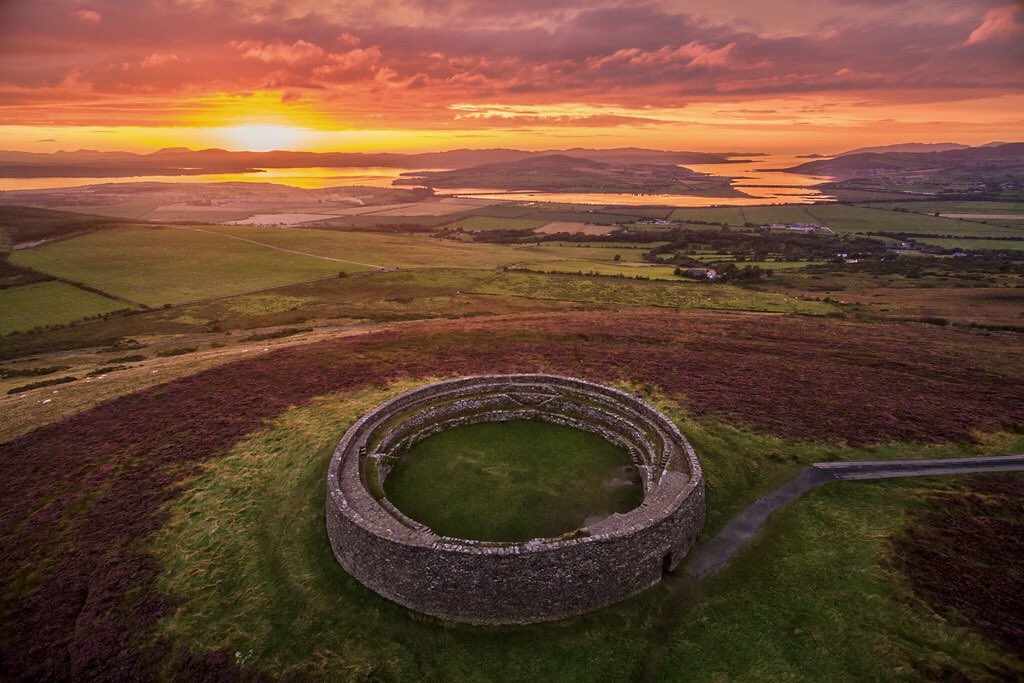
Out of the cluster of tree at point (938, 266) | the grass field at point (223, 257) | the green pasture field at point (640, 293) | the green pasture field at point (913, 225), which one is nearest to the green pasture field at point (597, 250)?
the grass field at point (223, 257)

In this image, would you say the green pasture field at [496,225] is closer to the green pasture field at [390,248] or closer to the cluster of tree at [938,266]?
the green pasture field at [390,248]

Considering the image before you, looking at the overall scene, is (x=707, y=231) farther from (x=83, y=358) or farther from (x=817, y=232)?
(x=83, y=358)

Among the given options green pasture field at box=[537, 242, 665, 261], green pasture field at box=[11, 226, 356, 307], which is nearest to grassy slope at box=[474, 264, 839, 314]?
green pasture field at box=[537, 242, 665, 261]

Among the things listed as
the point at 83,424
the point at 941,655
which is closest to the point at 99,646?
the point at 83,424

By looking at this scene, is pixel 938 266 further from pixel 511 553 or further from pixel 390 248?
pixel 511 553

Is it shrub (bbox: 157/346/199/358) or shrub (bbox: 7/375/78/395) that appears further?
shrub (bbox: 157/346/199/358)

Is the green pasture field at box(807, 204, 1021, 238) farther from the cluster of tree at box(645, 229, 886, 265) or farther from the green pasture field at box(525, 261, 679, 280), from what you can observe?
the green pasture field at box(525, 261, 679, 280)
